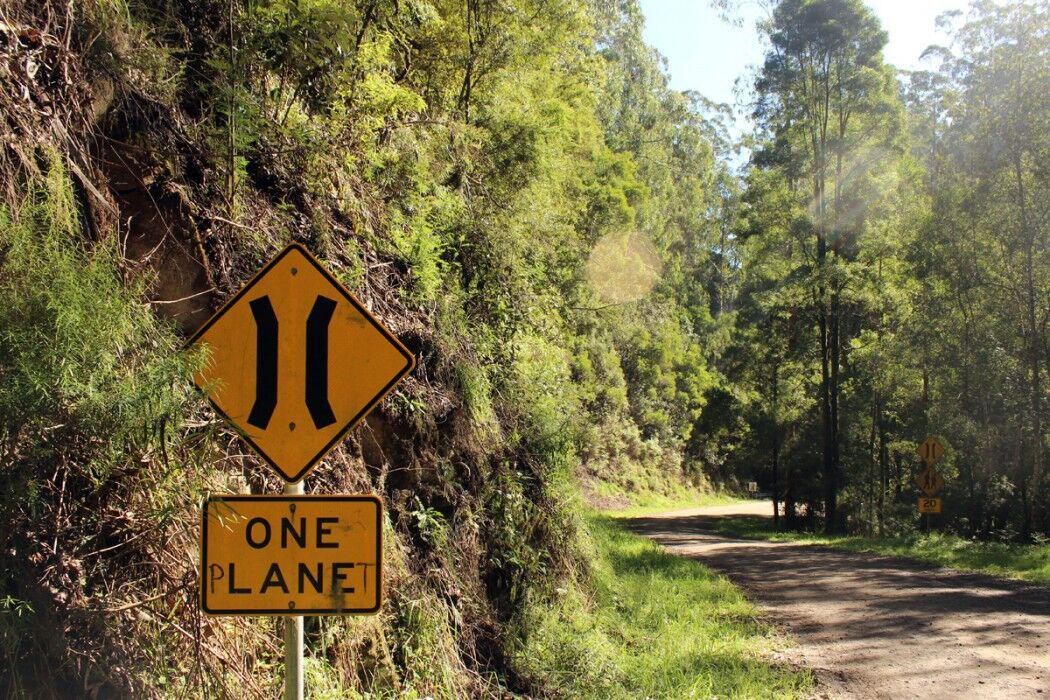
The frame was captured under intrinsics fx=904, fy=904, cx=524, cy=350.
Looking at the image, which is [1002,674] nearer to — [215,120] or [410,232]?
[410,232]

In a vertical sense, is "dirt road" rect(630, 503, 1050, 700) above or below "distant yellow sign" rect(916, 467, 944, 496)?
below

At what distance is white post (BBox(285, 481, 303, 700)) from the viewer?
Answer: 338 centimetres

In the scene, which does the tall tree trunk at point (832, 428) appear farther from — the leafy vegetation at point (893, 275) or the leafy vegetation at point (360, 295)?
the leafy vegetation at point (360, 295)

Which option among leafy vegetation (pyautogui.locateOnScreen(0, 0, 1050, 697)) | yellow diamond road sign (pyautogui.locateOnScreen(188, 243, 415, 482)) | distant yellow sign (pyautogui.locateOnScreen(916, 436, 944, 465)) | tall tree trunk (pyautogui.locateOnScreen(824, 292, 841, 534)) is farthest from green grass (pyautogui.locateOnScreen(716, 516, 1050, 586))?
yellow diamond road sign (pyautogui.locateOnScreen(188, 243, 415, 482))

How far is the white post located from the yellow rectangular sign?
0.37 feet

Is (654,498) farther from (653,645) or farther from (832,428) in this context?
(653,645)

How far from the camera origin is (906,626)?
1098cm

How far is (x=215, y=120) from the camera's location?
6723 mm

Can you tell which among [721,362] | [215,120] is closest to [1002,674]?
[215,120]

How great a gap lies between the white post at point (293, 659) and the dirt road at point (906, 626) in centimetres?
607

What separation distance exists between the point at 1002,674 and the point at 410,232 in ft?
23.2

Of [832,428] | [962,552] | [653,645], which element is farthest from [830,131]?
[653,645]

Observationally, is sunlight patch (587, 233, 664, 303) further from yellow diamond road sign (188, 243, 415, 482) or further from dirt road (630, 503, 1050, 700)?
yellow diamond road sign (188, 243, 415, 482)

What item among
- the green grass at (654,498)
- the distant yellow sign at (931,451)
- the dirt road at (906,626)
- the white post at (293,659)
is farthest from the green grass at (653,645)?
the green grass at (654,498)
